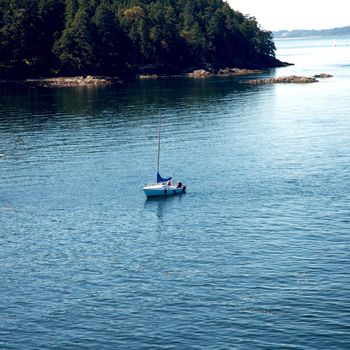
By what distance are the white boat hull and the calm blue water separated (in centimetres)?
150

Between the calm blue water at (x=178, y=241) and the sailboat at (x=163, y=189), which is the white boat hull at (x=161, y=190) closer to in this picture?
the sailboat at (x=163, y=189)

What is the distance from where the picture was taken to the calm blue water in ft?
168

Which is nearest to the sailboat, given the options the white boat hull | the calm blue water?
the white boat hull

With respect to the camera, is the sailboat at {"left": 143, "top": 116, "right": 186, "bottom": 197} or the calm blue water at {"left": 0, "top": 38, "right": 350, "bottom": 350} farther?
the sailboat at {"left": 143, "top": 116, "right": 186, "bottom": 197}

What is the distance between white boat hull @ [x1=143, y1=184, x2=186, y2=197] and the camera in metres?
88.5

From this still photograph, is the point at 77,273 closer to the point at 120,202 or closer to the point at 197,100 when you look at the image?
the point at 120,202

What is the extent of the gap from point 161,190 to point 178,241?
19.0m

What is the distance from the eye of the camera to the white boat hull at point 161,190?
88.5 meters

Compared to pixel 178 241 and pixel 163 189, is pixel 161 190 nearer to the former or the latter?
pixel 163 189

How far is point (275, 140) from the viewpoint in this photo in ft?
417

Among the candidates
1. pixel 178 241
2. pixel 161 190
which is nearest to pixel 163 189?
pixel 161 190

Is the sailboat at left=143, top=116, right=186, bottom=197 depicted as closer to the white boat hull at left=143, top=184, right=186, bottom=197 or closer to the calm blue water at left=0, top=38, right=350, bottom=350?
the white boat hull at left=143, top=184, right=186, bottom=197

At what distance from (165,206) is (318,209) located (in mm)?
20443

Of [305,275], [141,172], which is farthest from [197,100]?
[305,275]
